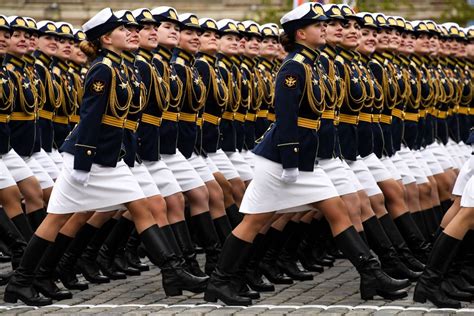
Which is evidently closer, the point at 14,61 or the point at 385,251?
the point at 385,251

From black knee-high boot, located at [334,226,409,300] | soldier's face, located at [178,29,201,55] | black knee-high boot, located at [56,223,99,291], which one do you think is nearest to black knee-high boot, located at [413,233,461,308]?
black knee-high boot, located at [334,226,409,300]

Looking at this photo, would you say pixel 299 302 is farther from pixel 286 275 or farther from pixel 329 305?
pixel 286 275

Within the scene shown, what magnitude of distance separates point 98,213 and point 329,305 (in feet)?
6.46

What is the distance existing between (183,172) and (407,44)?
3211 millimetres

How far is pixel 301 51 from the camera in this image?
12.0 m

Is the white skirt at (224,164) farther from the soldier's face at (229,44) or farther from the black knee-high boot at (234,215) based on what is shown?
the soldier's face at (229,44)

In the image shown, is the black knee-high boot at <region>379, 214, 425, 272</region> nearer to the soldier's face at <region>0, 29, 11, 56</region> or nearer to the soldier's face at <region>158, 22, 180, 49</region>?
the soldier's face at <region>158, 22, 180, 49</region>

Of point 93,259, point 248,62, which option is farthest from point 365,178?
point 248,62

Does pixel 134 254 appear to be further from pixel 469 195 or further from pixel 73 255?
pixel 469 195

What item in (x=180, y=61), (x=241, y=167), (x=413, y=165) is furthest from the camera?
(x=241, y=167)

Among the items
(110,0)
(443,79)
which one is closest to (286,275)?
(443,79)

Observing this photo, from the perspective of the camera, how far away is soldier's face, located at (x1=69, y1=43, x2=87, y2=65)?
1609 centimetres

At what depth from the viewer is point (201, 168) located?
14.1 metres

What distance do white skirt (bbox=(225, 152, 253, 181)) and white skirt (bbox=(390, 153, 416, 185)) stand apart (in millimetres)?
1307
